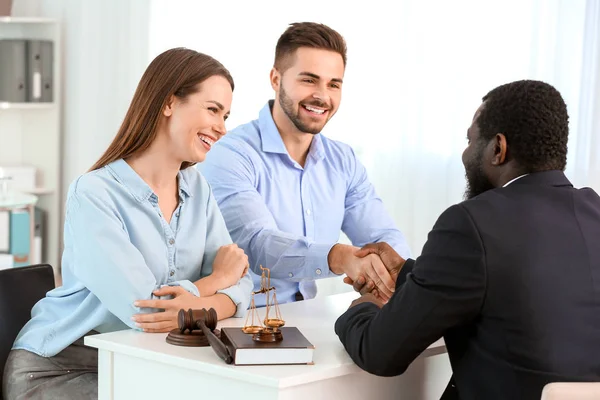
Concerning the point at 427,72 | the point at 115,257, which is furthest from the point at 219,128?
the point at 427,72

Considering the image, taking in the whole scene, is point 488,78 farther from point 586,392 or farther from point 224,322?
point 586,392

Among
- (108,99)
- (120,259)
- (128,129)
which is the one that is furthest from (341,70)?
(108,99)

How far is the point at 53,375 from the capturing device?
2316 millimetres

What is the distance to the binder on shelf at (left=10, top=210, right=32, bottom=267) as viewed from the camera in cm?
570

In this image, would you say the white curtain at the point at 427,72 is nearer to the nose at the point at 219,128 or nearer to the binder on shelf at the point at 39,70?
the binder on shelf at the point at 39,70

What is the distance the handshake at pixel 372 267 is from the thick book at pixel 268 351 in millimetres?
642

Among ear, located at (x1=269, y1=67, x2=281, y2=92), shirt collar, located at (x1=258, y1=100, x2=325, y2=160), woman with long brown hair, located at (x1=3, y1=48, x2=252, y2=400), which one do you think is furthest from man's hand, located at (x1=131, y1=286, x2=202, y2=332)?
ear, located at (x1=269, y1=67, x2=281, y2=92)

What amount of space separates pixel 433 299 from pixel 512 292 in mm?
147

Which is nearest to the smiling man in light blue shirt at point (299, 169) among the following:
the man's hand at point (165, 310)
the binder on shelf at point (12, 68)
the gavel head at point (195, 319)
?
the man's hand at point (165, 310)

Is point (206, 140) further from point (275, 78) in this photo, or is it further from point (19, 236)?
point (19, 236)

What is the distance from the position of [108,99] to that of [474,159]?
4.39 meters

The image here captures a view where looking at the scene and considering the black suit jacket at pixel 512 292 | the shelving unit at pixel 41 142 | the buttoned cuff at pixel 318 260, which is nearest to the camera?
the black suit jacket at pixel 512 292

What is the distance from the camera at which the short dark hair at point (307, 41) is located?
3211 millimetres

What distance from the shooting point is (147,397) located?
207 centimetres
